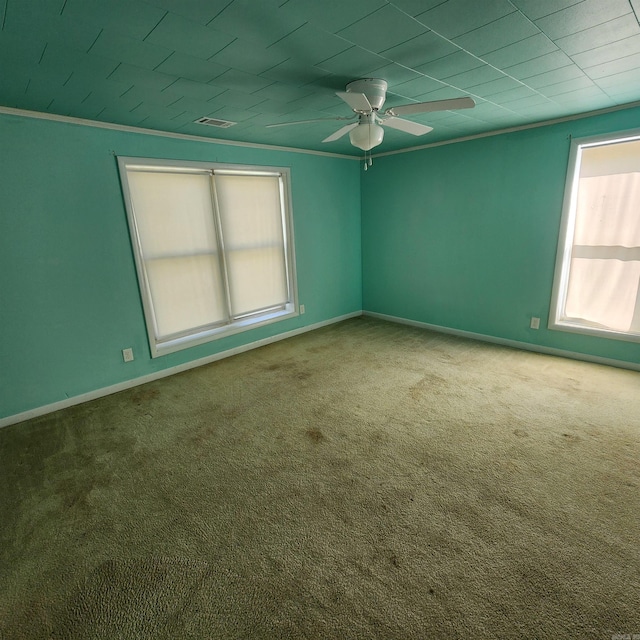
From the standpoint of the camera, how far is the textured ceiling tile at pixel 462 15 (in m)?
1.46

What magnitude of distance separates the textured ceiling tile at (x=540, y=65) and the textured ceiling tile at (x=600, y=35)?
0.23 feet

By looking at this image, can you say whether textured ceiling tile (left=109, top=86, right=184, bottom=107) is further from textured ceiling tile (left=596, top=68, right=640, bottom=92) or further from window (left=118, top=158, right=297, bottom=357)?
textured ceiling tile (left=596, top=68, right=640, bottom=92)

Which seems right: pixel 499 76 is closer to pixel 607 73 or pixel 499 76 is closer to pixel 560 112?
pixel 607 73

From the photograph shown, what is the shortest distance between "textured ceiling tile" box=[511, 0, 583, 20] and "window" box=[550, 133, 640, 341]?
7.67 ft

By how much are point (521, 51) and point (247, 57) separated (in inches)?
57.7

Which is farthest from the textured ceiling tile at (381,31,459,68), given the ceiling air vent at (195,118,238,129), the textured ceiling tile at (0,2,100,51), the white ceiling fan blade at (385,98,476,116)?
the ceiling air vent at (195,118,238,129)

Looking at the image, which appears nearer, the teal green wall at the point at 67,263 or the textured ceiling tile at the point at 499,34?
the textured ceiling tile at the point at 499,34

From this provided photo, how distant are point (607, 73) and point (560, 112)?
1.02 m

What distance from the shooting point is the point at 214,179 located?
3.75 m

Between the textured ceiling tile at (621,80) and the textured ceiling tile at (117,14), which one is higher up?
the textured ceiling tile at (621,80)

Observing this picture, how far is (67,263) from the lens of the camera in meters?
2.92

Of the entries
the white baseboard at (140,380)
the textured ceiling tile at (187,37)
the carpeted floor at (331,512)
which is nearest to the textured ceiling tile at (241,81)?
the textured ceiling tile at (187,37)

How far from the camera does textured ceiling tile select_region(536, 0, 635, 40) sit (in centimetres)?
148

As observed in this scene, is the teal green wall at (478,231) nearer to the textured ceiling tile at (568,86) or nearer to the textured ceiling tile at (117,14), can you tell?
the textured ceiling tile at (568,86)
